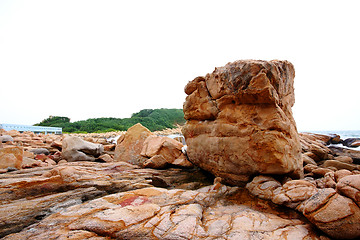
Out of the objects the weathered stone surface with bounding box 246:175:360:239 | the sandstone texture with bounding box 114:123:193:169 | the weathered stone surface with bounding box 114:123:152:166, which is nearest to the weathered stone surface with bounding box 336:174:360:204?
the weathered stone surface with bounding box 246:175:360:239

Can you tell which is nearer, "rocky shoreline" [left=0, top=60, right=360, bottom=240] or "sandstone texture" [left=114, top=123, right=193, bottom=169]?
"rocky shoreline" [left=0, top=60, right=360, bottom=240]

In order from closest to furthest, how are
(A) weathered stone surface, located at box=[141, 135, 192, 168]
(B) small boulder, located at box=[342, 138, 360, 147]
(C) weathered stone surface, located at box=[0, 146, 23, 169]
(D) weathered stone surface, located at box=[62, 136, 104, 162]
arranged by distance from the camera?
(C) weathered stone surface, located at box=[0, 146, 23, 169]
(A) weathered stone surface, located at box=[141, 135, 192, 168]
(D) weathered stone surface, located at box=[62, 136, 104, 162]
(B) small boulder, located at box=[342, 138, 360, 147]

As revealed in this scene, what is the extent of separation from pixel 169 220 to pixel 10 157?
20.1ft

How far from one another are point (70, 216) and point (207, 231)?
2346 mm

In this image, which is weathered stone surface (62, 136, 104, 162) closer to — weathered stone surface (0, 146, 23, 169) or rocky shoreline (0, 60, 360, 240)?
rocky shoreline (0, 60, 360, 240)

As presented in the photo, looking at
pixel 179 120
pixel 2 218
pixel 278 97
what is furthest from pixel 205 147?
pixel 179 120

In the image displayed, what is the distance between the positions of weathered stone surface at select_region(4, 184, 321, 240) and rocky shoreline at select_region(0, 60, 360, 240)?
0.05 ft

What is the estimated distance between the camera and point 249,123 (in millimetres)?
4602

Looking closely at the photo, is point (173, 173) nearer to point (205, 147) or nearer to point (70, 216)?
point (205, 147)

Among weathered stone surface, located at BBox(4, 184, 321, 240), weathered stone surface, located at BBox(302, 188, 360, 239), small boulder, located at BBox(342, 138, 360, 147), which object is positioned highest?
weathered stone surface, located at BBox(302, 188, 360, 239)

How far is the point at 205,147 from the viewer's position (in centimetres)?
555

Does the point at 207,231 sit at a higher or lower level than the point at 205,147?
lower

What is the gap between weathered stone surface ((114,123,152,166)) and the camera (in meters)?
7.91

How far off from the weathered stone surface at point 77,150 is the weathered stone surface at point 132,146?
3.65 ft
